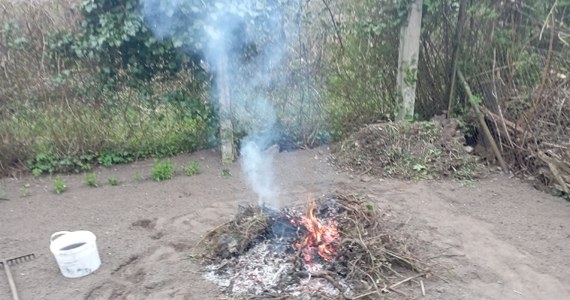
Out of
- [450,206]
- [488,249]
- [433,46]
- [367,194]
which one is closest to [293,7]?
[433,46]

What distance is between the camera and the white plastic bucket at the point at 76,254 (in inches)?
160

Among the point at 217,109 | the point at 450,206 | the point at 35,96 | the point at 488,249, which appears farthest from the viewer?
the point at 217,109

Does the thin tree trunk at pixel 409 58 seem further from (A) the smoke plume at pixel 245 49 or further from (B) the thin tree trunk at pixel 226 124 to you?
(B) the thin tree trunk at pixel 226 124

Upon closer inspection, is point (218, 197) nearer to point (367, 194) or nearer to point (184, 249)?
point (184, 249)

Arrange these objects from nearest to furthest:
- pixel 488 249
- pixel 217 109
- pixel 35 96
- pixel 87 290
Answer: pixel 87 290 → pixel 488 249 → pixel 35 96 → pixel 217 109

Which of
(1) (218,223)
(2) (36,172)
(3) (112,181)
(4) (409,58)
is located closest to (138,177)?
(3) (112,181)

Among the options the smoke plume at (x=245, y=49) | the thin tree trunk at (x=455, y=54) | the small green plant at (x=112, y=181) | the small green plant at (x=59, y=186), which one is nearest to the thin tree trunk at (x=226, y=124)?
the smoke plume at (x=245, y=49)

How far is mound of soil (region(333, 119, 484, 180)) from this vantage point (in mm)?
6203

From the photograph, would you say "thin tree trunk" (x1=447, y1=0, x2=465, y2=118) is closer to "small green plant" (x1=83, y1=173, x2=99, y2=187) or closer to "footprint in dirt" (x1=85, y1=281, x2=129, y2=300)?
"small green plant" (x1=83, y1=173, x2=99, y2=187)

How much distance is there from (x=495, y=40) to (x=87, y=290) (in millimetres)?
5589

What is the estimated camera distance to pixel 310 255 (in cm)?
418

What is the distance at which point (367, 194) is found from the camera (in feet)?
18.9

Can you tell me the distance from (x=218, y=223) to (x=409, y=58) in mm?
3503

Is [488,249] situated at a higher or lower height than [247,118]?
lower
